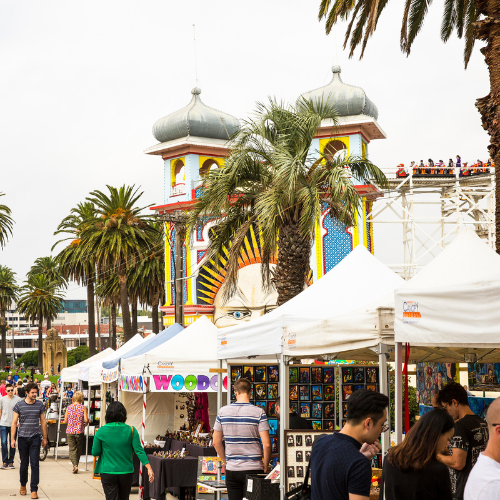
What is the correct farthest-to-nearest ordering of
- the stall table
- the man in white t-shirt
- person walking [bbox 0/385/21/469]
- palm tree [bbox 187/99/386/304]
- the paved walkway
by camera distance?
1. person walking [bbox 0/385/21/469]
2. palm tree [bbox 187/99/386/304]
3. the paved walkway
4. the stall table
5. the man in white t-shirt

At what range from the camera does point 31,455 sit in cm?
1304

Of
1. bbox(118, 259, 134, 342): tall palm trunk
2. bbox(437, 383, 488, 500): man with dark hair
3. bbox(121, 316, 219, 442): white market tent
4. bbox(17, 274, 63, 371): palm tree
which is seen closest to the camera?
bbox(437, 383, 488, 500): man with dark hair

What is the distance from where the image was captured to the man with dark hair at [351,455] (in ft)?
13.8

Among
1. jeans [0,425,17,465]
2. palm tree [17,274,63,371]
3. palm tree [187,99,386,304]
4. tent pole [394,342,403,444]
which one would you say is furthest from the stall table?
palm tree [17,274,63,371]

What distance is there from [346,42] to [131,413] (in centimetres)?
962

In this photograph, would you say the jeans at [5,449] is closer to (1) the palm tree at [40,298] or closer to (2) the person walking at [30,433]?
(2) the person walking at [30,433]

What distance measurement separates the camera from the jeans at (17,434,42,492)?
12.8m

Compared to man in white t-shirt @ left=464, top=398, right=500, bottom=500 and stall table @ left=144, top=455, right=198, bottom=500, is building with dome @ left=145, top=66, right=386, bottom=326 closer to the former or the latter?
stall table @ left=144, top=455, right=198, bottom=500

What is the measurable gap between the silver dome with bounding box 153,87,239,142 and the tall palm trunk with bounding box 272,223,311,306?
886 inches

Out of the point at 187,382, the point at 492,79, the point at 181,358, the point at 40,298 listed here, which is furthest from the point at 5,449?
the point at 40,298

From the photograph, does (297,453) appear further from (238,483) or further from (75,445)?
(75,445)

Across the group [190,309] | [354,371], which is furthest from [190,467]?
[190,309]

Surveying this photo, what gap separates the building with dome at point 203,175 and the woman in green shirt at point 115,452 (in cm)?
2603

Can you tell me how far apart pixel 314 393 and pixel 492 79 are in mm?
5067
